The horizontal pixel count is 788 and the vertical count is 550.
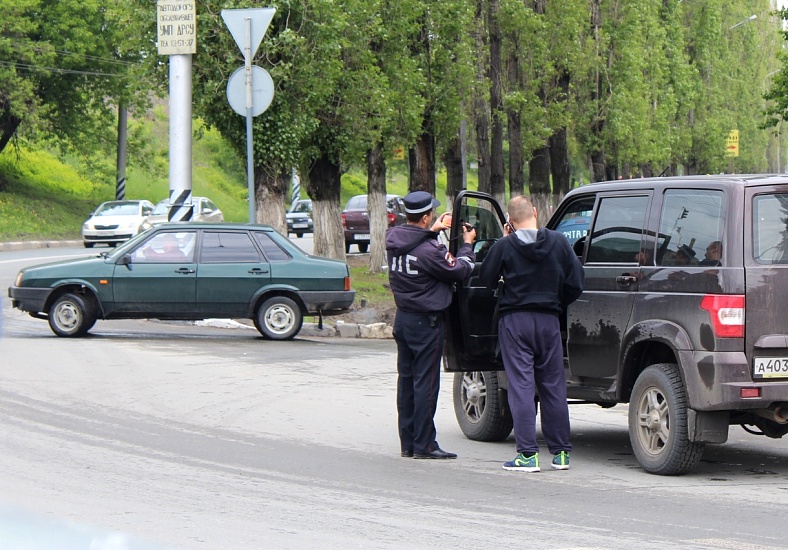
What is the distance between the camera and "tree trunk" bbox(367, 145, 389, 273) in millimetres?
29344

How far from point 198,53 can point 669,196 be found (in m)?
14.7

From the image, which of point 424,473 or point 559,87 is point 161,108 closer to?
point 559,87

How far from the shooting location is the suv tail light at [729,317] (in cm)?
772

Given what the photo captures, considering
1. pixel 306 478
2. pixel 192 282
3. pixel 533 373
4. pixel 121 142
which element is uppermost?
pixel 121 142

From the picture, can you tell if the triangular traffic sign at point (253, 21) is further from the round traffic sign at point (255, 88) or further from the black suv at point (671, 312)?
the black suv at point (671, 312)

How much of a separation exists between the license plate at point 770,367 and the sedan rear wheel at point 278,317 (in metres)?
10.0

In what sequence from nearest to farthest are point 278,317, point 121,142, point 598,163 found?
point 278,317
point 598,163
point 121,142

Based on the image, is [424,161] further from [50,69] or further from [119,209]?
[50,69]

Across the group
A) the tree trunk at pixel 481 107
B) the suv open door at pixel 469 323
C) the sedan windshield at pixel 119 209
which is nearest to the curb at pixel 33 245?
the sedan windshield at pixel 119 209

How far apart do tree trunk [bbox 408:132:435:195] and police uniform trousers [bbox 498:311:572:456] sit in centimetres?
2100

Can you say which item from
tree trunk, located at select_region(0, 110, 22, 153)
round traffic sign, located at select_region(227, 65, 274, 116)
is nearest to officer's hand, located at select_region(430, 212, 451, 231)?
round traffic sign, located at select_region(227, 65, 274, 116)

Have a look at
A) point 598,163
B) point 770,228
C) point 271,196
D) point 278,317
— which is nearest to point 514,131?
point 598,163

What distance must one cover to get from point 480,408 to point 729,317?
264 centimetres

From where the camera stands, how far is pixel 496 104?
35.4m
